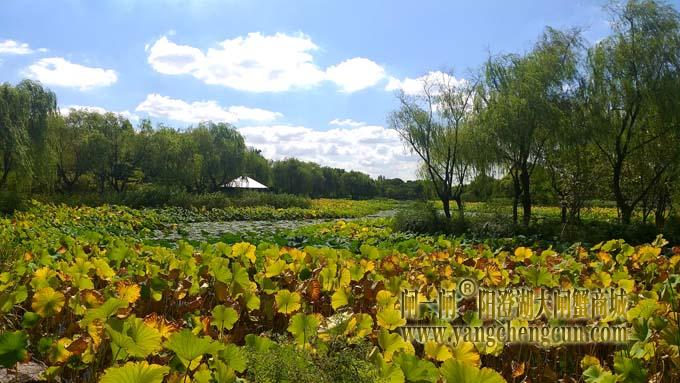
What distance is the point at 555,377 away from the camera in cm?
146

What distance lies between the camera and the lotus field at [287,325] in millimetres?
1149

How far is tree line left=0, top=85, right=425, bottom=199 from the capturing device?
1992 centimetres

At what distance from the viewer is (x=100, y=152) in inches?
1220

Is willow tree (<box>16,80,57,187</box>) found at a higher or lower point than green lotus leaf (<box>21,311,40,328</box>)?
higher

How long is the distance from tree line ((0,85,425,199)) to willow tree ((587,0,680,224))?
7.55m

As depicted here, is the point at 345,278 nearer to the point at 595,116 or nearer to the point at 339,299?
the point at 339,299

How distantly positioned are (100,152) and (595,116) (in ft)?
91.5

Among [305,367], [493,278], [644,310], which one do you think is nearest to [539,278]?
[493,278]

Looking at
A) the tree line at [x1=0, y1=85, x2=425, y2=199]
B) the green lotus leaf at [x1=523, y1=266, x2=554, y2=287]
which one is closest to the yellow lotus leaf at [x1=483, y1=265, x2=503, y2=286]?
the green lotus leaf at [x1=523, y1=266, x2=554, y2=287]

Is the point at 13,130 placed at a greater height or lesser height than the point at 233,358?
greater

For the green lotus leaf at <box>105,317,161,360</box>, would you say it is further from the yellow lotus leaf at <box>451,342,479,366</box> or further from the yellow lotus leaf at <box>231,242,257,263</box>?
the yellow lotus leaf at <box>231,242,257,263</box>

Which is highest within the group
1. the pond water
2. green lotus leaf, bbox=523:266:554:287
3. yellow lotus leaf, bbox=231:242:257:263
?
yellow lotus leaf, bbox=231:242:257:263

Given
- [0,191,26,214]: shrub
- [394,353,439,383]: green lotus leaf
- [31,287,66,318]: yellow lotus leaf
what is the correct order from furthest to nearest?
[0,191,26,214]: shrub
[31,287,66,318]: yellow lotus leaf
[394,353,439,383]: green lotus leaf

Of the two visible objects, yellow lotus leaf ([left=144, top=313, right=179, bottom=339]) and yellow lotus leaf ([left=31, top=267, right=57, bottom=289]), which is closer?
yellow lotus leaf ([left=144, top=313, right=179, bottom=339])
